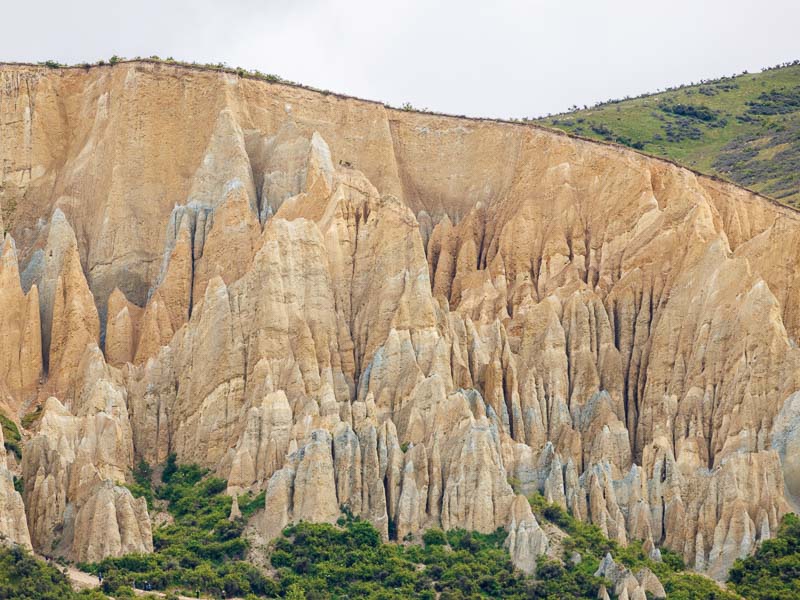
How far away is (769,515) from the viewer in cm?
7769

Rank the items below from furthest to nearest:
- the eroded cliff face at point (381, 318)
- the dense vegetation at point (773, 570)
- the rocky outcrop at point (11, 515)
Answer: the eroded cliff face at point (381, 318) → the dense vegetation at point (773, 570) → the rocky outcrop at point (11, 515)

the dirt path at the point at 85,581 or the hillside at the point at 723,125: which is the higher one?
the hillside at the point at 723,125

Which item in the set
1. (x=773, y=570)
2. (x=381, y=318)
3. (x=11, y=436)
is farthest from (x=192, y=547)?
(x=773, y=570)

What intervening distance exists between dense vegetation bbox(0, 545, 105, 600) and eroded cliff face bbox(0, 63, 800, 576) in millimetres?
3007

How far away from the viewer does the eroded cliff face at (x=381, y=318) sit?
78.0 meters

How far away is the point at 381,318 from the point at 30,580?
63.3 feet

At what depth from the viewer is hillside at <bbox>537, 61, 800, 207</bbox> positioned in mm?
114000

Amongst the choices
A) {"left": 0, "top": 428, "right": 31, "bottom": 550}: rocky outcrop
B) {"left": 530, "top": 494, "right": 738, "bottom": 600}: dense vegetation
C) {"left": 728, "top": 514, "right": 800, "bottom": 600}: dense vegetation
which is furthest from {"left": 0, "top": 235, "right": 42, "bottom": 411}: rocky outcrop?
{"left": 728, "top": 514, "right": 800, "bottom": 600}: dense vegetation

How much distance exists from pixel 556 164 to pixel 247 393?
764 inches

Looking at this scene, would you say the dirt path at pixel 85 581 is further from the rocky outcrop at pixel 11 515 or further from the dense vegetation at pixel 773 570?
the dense vegetation at pixel 773 570

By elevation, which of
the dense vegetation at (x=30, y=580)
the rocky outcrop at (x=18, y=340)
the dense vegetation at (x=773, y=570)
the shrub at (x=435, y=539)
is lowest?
the dense vegetation at (x=30, y=580)

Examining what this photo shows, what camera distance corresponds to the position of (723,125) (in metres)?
129

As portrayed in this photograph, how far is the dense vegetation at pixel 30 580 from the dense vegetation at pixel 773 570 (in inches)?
849

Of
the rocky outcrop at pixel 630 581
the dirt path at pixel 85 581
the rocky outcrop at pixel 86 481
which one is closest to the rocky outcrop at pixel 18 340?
the rocky outcrop at pixel 86 481
